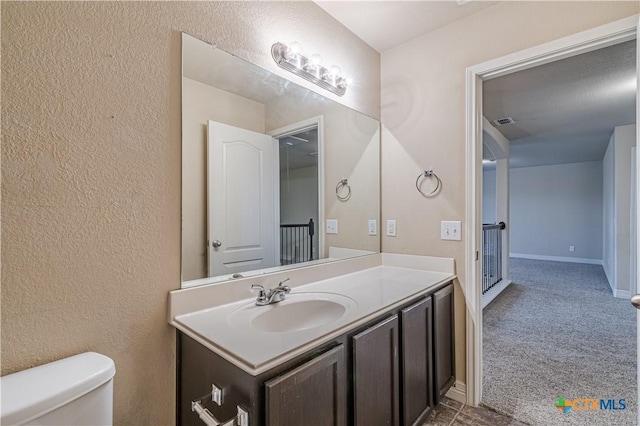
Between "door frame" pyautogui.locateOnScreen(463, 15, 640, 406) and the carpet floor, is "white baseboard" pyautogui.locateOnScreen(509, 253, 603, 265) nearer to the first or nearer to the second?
the carpet floor

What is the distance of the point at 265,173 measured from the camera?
5.30ft

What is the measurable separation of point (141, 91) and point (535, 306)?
4568mm

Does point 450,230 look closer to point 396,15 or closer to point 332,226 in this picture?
point 332,226

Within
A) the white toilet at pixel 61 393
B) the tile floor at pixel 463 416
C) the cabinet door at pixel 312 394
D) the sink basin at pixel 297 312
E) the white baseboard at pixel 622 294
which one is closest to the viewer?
the white toilet at pixel 61 393

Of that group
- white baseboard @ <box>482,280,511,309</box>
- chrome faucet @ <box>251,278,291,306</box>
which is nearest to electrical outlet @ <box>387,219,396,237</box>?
chrome faucet @ <box>251,278,291,306</box>

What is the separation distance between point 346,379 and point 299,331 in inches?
11.0

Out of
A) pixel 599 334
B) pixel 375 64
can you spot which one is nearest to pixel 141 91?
pixel 375 64

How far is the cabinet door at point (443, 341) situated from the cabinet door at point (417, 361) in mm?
56

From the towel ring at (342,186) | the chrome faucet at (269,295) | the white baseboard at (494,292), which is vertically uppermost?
the towel ring at (342,186)

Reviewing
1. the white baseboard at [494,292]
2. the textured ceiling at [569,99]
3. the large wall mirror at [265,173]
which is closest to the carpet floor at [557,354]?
the white baseboard at [494,292]

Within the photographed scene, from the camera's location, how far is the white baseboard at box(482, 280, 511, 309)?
12.7 ft

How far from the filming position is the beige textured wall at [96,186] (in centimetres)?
84

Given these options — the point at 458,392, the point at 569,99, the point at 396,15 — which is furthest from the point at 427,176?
the point at 569,99

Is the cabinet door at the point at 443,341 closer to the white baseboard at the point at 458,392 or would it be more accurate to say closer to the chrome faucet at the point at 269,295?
the white baseboard at the point at 458,392
